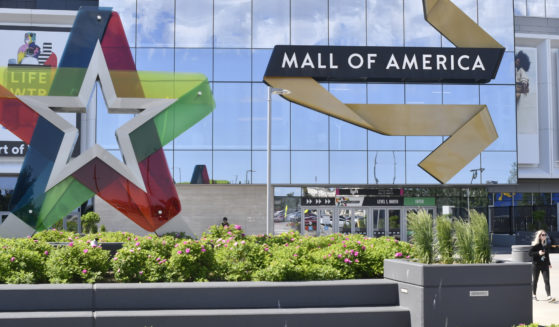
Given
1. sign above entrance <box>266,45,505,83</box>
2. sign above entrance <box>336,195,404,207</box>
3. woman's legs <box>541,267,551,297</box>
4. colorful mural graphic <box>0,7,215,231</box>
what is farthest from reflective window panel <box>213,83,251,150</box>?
woman's legs <box>541,267,551,297</box>

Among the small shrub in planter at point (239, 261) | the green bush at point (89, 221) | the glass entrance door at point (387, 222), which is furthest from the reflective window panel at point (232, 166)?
the small shrub in planter at point (239, 261)

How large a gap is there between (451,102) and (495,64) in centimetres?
317

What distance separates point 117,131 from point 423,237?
1471cm

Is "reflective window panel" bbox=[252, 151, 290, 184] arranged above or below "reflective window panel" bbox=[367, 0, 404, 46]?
below

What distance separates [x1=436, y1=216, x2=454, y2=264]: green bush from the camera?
9.30 metres

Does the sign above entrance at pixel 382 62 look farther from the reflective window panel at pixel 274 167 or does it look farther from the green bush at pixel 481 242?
the green bush at pixel 481 242

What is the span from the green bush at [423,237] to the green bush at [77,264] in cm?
479

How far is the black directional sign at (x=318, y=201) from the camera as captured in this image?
34.0m

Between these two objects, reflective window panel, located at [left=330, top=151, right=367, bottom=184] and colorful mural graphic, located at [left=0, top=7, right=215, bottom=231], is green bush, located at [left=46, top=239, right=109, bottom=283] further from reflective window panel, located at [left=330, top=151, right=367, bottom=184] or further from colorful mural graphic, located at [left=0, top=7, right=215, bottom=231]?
reflective window panel, located at [left=330, top=151, right=367, bottom=184]

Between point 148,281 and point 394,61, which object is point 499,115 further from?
point 148,281

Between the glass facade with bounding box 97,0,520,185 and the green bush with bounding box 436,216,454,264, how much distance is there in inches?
902

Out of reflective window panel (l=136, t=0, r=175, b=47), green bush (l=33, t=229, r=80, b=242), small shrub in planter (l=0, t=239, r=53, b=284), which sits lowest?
green bush (l=33, t=229, r=80, b=242)

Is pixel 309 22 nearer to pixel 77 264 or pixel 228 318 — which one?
pixel 77 264

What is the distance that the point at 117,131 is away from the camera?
2158cm
